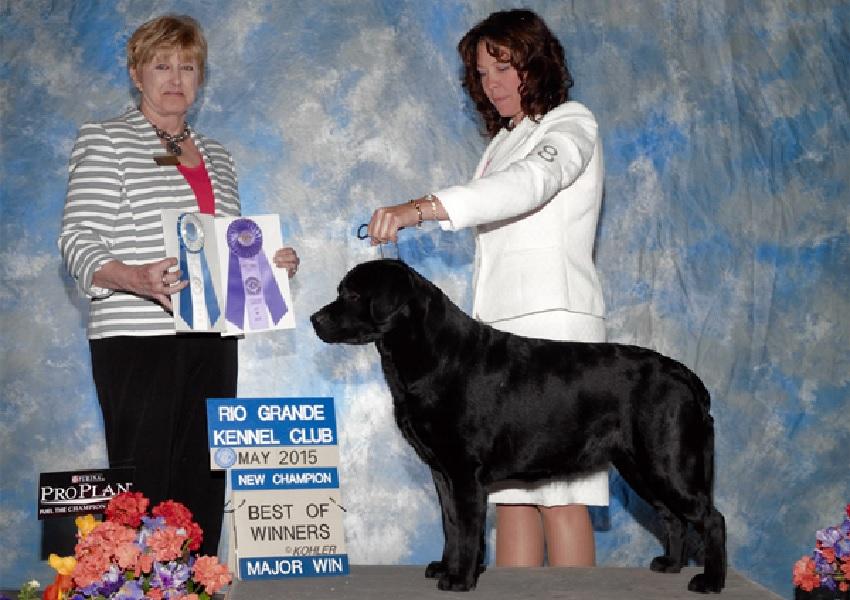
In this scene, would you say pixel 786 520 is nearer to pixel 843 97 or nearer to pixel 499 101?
pixel 843 97

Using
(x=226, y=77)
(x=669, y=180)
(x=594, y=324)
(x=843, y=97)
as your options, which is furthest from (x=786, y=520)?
(x=226, y=77)

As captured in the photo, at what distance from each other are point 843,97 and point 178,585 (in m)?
3.91

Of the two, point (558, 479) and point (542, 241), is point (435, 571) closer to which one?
point (558, 479)

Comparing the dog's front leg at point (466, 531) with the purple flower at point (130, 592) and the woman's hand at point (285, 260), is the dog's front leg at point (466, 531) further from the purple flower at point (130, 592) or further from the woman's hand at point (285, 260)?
the woman's hand at point (285, 260)

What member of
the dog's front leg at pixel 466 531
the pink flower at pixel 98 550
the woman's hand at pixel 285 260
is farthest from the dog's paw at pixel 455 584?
the woman's hand at pixel 285 260

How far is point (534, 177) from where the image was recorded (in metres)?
2.50

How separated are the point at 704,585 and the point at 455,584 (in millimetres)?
582

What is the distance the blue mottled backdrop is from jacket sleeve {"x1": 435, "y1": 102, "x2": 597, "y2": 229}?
198 cm

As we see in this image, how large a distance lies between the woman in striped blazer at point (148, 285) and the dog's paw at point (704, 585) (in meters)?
1.30

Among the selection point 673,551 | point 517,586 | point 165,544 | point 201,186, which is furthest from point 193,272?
point 673,551

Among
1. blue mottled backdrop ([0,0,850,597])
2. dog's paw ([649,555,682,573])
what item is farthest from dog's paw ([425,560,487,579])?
blue mottled backdrop ([0,0,850,597])

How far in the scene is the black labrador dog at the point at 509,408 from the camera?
2.38m

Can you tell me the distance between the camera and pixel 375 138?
184 inches

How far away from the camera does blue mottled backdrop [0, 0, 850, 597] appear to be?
4.51 metres
